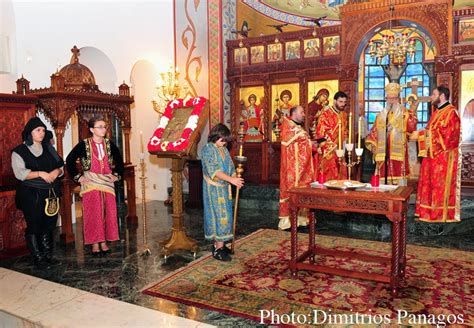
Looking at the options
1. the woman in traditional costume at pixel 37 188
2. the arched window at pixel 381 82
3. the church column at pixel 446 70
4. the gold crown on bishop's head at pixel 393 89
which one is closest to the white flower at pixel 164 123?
the woman in traditional costume at pixel 37 188

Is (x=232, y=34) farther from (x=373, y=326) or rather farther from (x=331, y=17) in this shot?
(x=373, y=326)

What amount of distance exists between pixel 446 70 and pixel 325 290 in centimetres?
513

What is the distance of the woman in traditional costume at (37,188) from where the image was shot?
4801 mm

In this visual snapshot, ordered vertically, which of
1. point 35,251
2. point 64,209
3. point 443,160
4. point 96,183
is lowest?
point 35,251

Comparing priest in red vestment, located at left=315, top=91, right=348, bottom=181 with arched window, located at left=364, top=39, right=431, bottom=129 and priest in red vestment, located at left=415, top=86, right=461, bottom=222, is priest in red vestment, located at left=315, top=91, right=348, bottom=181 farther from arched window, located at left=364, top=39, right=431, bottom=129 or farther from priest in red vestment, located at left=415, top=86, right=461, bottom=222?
arched window, located at left=364, top=39, right=431, bottom=129

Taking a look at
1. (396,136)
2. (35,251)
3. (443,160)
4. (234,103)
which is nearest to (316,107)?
(234,103)

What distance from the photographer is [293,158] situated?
639 cm

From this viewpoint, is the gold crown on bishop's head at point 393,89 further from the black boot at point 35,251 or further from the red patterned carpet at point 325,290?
the black boot at point 35,251

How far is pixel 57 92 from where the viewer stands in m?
5.84

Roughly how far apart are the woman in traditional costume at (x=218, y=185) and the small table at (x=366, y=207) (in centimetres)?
81

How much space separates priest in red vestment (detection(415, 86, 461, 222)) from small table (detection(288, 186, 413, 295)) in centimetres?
234

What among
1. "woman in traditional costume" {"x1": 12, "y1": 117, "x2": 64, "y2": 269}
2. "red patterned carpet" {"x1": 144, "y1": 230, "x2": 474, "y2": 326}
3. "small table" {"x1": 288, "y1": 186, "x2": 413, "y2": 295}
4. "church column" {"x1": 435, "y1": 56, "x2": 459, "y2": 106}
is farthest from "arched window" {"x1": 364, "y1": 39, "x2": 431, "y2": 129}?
"woman in traditional costume" {"x1": 12, "y1": 117, "x2": 64, "y2": 269}

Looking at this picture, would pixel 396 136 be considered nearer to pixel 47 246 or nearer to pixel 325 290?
pixel 325 290

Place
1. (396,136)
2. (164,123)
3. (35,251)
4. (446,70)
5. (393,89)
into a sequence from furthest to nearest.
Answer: (446,70) < (396,136) < (393,89) < (164,123) < (35,251)
